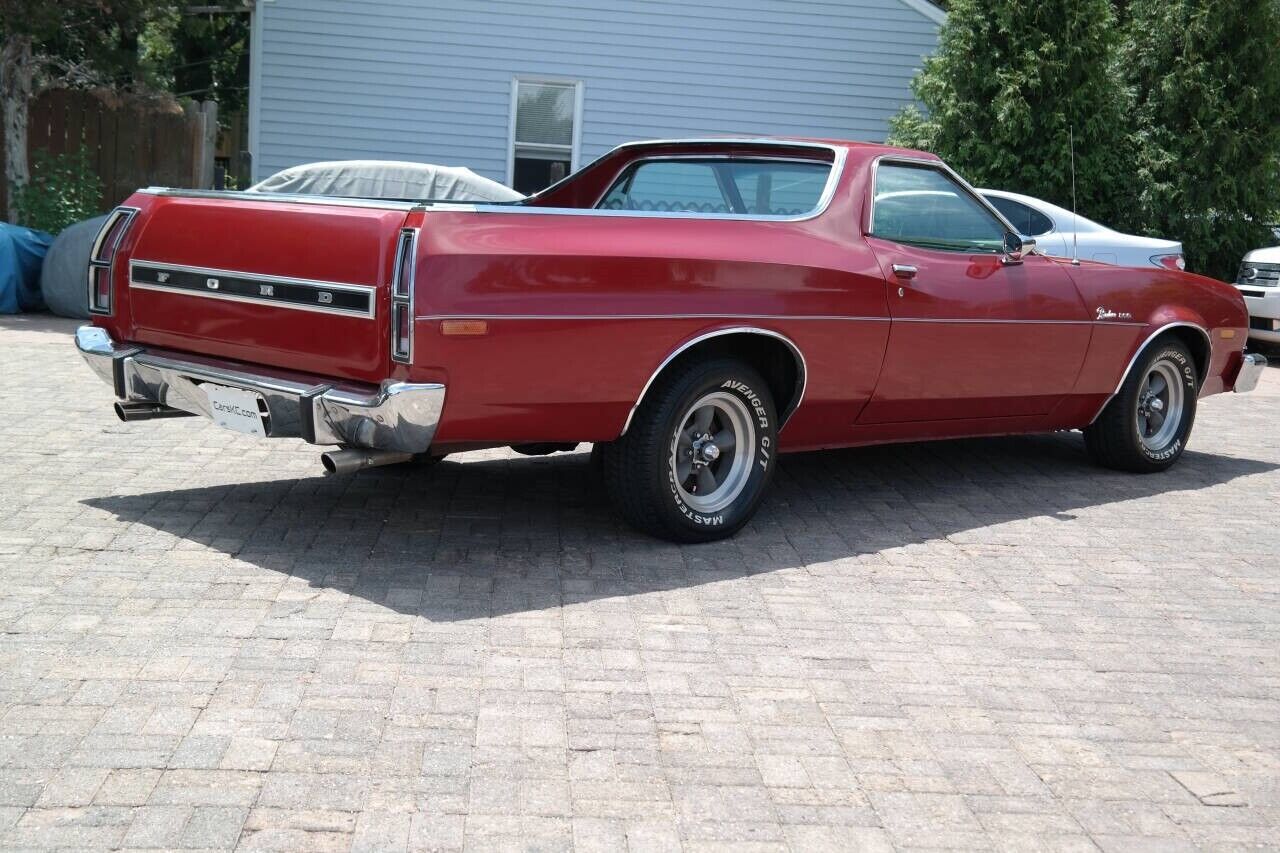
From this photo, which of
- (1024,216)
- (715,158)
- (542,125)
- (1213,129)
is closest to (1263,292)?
(1213,129)

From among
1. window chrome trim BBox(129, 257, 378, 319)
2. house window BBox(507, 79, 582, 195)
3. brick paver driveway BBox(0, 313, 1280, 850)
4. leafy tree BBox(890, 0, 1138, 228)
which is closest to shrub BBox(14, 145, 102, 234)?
house window BBox(507, 79, 582, 195)

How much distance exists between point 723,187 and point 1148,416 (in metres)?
2.95

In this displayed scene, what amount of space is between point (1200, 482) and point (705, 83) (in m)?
11.0

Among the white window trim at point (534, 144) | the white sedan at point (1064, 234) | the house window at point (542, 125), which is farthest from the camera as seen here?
the house window at point (542, 125)

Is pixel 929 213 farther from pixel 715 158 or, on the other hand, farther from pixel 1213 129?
pixel 1213 129

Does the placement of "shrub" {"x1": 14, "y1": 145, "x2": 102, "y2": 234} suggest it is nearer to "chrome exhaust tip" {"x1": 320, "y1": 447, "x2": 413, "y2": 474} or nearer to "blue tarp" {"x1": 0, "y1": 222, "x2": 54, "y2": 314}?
"blue tarp" {"x1": 0, "y1": 222, "x2": 54, "y2": 314}

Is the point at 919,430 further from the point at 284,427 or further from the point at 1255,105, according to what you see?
the point at 1255,105

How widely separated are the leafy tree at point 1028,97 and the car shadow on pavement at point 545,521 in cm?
903

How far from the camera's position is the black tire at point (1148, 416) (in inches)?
314

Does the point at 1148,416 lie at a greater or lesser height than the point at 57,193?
lesser

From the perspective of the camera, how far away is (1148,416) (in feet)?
27.1

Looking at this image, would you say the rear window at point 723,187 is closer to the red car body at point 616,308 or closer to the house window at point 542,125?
the red car body at point 616,308

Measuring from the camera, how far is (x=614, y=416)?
18.5 ft

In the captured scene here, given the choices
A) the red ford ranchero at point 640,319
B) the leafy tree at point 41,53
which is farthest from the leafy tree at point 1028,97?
the red ford ranchero at point 640,319
